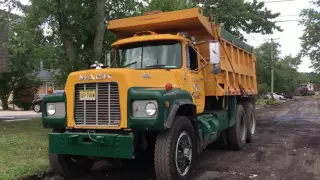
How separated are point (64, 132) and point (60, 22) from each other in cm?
652

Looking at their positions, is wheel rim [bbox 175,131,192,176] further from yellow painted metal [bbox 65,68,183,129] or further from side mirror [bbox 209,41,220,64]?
side mirror [bbox 209,41,220,64]

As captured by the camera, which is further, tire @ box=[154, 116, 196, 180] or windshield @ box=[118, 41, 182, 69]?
windshield @ box=[118, 41, 182, 69]

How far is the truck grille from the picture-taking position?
5.98m

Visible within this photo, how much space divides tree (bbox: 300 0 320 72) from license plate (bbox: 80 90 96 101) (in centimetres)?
3656

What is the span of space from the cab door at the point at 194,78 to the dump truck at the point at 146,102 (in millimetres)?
21

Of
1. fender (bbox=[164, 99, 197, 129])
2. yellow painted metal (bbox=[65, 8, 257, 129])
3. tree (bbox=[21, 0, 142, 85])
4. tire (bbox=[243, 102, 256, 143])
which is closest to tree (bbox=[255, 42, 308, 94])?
tire (bbox=[243, 102, 256, 143])

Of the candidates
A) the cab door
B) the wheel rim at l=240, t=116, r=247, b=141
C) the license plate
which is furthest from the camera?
the wheel rim at l=240, t=116, r=247, b=141

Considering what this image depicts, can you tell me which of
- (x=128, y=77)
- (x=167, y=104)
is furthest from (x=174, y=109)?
(x=128, y=77)

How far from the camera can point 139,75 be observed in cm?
627

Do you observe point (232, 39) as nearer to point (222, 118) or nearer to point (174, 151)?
point (222, 118)

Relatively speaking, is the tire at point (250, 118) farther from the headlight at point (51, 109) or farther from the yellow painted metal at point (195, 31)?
the headlight at point (51, 109)

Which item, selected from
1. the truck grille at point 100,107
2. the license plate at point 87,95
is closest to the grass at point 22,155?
the truck grille at point 100,107

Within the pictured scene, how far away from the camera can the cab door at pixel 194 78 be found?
731 cm

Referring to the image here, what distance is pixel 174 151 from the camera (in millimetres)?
6066
